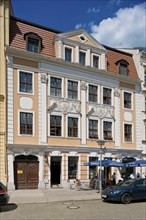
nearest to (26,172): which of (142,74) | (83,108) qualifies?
(83,108)

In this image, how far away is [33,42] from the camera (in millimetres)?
28703

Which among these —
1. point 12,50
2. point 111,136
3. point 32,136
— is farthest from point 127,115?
point 12,50

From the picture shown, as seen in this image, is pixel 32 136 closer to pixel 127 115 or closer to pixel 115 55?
pixel 127 115

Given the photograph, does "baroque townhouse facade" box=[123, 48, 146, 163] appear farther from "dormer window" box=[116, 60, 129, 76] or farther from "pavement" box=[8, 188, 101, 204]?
Answer: "pavement" box=[8, 188, 101, 204]

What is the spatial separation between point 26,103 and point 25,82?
179 centimetres

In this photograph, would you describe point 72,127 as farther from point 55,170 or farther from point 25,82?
point 25,82

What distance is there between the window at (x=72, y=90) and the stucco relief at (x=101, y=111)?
5.96 ft

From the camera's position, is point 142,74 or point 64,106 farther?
point 142,74

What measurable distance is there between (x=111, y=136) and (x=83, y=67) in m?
7.45

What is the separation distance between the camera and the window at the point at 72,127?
97.1ft

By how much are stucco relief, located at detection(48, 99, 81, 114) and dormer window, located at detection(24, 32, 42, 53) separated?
4.72m

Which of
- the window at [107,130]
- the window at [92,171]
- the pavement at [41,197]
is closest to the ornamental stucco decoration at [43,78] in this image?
the window at [107,130]

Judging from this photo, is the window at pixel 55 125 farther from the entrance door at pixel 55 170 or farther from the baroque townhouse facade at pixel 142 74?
the baroque townhouse facade at pixel 142 74

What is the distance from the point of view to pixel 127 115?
3391cm
